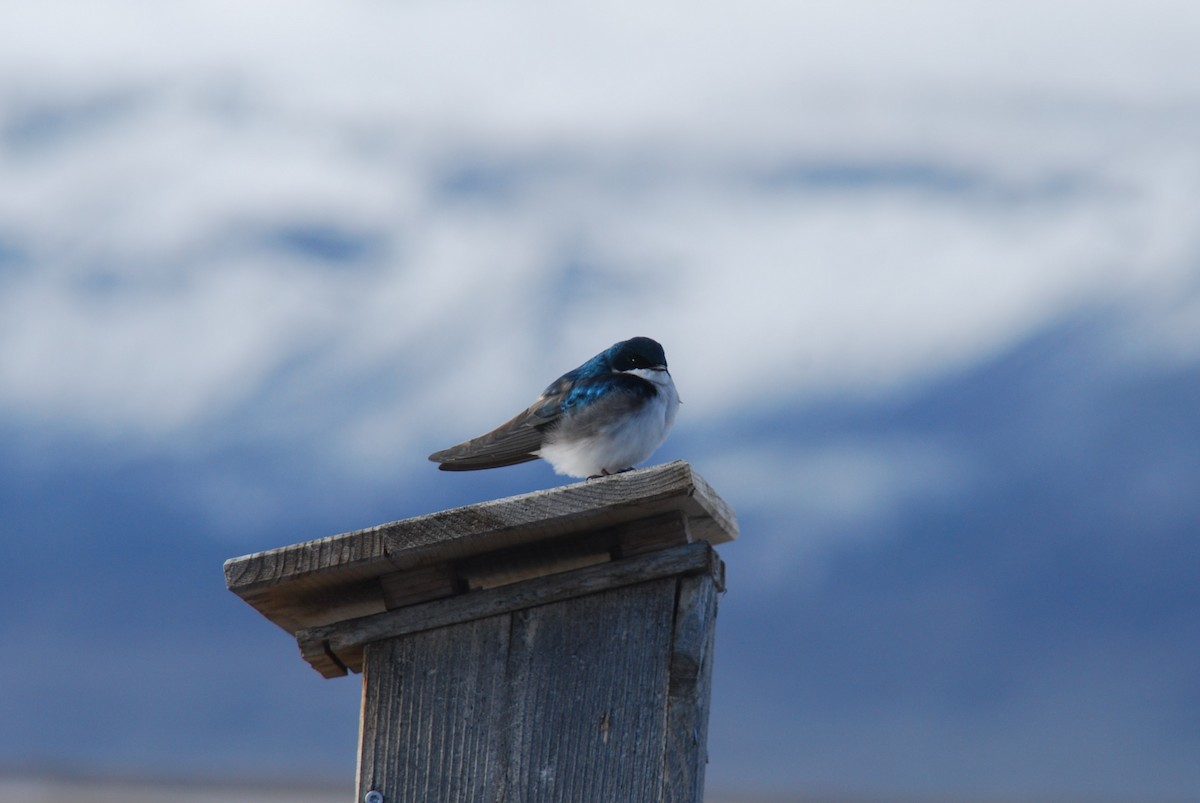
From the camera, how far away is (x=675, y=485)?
10.4 ft

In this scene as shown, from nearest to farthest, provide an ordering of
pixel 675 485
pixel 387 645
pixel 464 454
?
pixel 675 485, pixel 387 645, pixel 464 454

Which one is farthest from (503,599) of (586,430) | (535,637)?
(586,430)

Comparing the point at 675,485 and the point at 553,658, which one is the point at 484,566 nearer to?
the point at 553,658

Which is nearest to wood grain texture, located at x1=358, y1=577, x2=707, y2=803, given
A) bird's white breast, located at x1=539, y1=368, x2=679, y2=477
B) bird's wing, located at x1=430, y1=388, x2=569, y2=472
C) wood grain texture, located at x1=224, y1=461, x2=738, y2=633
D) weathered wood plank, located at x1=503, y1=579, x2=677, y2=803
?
weathered wood plank, located at x1=503, y1=579, x2=677, y2=803

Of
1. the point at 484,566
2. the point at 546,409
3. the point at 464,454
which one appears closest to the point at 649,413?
the point at 546,409

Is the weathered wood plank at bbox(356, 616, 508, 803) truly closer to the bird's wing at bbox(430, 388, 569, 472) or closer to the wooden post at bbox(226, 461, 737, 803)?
the wooden post at bbox(226, 461, 737, 803)

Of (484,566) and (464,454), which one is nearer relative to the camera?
(484,566)

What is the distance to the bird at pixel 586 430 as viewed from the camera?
462 cm

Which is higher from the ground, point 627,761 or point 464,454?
point 464,454

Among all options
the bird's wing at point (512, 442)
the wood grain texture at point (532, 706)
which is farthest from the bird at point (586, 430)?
the wood grain texture at point (532, 706)

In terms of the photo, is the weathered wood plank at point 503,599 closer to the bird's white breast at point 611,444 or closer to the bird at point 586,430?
the bird at point 586,430

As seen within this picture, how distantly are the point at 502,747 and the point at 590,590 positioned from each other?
401 mm

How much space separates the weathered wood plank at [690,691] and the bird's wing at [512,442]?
55.7 inches

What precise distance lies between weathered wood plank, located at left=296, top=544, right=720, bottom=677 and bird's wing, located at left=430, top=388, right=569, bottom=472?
3.70 ft
